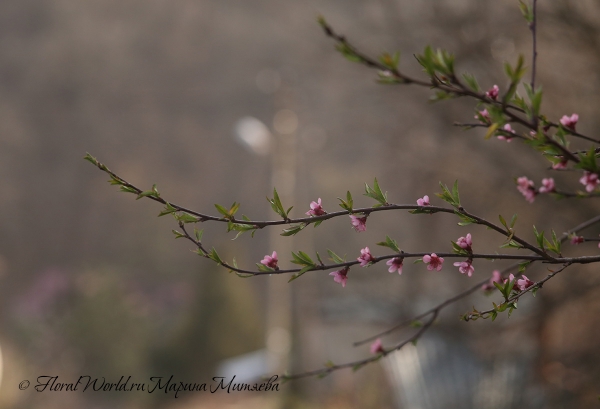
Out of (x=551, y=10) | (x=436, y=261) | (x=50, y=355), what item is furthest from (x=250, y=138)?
(x=50, y=355)

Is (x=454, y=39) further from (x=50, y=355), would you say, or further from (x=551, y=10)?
(x=50, y=355)

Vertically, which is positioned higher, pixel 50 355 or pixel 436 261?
pixel 436 261

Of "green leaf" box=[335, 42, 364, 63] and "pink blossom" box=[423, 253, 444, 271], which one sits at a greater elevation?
"green leaf" box=[335, 42, 364, 63]

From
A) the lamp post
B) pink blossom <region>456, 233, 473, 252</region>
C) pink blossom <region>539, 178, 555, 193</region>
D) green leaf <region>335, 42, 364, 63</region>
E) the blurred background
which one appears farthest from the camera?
the lamp post

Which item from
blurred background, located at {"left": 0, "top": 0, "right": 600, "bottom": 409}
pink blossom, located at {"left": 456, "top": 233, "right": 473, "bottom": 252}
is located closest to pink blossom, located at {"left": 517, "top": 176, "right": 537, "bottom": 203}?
pink blossom, located at {"left": 456, "top": 233, "right": 473, "bottom": 252}

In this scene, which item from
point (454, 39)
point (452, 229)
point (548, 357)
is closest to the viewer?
point (548, 357)

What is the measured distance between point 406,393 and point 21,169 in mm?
18364

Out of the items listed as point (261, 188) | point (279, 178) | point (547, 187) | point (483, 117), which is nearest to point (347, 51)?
point (483, 117)

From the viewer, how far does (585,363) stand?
9.17 feet

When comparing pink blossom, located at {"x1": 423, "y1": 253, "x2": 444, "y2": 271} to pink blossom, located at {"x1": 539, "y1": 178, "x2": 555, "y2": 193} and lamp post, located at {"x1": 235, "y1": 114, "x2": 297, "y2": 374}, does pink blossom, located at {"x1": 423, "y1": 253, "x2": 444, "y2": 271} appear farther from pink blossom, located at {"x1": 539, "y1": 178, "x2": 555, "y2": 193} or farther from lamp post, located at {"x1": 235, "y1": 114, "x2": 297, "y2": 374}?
lamp post, located at {"x1": 235, "y1": 114, "x2": 297, "y2": 374}

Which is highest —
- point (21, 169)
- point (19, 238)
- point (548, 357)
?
point (548, 357)

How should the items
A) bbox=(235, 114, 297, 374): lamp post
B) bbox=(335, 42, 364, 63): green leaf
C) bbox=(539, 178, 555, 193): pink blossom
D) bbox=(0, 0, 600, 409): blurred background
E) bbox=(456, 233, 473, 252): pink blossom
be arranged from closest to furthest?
1. bbox=(335, 42, 364, 63): green leaf
2. bbox=(539, 178, 555, 193): pink blossom
3. bbox=(456, 233, 473, 252): pink blossom
4. bbox=(0, 0, 600, 409): blurred background
5. bbox=(235, 114, 297, 374): lamp post

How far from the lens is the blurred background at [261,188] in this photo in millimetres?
3338

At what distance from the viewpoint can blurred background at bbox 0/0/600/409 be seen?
131 inches
